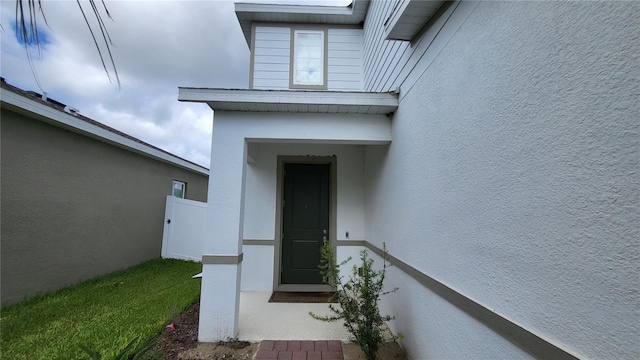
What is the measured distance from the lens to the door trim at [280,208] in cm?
488

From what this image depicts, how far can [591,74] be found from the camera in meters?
0.97

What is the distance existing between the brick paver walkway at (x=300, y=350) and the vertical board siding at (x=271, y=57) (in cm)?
423

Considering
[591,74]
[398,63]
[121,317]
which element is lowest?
[121,317]

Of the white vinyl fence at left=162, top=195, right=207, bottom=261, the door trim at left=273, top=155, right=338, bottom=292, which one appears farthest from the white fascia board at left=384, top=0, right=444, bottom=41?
the white vinyl fence at left=162, top=195, right=207, bottom=261

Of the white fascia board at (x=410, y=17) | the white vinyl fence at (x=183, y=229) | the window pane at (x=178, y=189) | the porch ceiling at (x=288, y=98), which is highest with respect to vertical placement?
the white fascia board at (x=410, y=17)

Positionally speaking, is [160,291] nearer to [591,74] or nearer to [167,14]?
[167,14]

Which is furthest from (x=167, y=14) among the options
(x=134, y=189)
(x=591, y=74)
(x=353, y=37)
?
(x=134, y=189)

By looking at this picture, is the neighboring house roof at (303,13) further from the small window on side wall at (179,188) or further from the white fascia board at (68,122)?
the small window on side wall at (179,188)

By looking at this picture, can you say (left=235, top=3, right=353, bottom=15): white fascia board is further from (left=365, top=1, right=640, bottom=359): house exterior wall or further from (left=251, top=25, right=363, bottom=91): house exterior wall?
(left=365, top=1, right=640, bottom=359): house exterior wall

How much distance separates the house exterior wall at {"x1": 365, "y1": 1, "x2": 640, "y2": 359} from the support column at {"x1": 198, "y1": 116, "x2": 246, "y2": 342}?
6.70ft

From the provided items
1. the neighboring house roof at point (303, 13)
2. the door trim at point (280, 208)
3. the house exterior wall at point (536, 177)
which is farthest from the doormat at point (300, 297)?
the neighboring house roof at point (303, 13)

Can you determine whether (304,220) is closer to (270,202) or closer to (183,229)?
(270,202)

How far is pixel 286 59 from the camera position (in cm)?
533

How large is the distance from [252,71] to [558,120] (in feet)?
16.8
